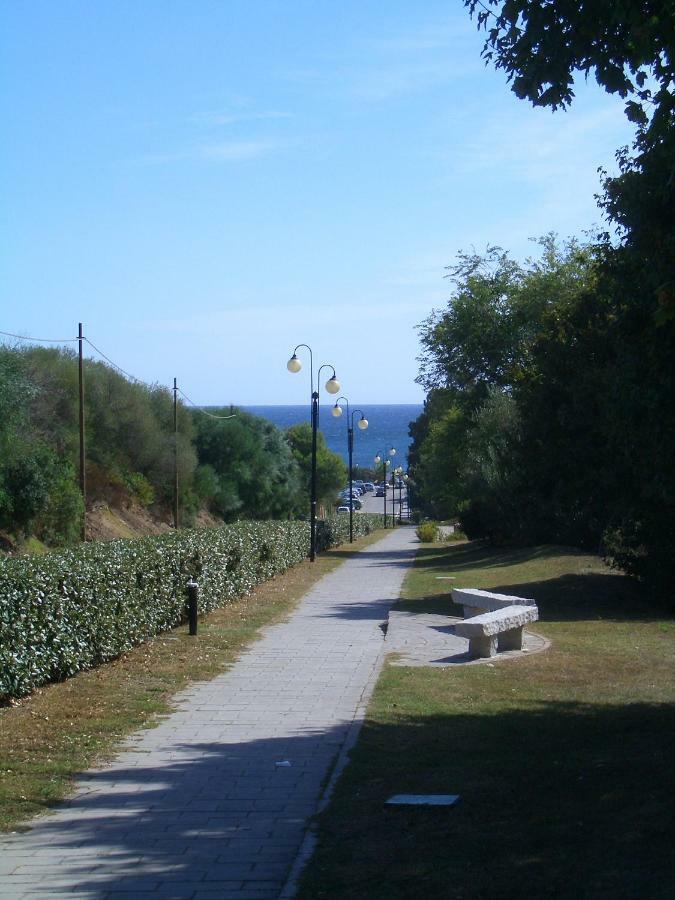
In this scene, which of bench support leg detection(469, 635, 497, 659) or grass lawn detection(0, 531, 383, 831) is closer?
grass lawn detection(0, 531, 383, 831)

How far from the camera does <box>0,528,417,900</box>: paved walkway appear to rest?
507cm

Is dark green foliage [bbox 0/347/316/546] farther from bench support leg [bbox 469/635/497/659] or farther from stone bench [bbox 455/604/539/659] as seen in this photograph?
bench support leg [bbox 469/635/497/659]

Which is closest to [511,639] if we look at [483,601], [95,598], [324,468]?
[483,601]

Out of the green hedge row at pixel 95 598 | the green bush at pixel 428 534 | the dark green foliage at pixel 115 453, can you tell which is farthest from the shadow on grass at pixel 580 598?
the green bush at pixel 428 534

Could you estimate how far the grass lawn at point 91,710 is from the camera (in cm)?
677

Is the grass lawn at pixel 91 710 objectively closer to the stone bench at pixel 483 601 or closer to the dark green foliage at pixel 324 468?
the stone bench at pixel 483 601

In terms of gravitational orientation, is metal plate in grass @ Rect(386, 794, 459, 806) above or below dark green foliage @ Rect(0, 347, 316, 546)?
below

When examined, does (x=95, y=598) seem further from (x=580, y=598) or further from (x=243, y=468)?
(x=243, y=468)

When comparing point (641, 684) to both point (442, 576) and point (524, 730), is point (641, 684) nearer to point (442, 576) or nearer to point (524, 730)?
point (524, 730)

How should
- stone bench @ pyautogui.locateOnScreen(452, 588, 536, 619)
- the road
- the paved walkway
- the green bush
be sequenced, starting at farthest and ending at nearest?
1. the road
2. the green bush
3. stone bench @ pyautogui.locateOnScreen(452, 588, 536, 619)
4. the paved walkway

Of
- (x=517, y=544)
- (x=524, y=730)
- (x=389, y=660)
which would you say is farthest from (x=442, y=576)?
(x=524, y=730)

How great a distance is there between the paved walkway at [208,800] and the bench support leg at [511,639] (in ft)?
6.93

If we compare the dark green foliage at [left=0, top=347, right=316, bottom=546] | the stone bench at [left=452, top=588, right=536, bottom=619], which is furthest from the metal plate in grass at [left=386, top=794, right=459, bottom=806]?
the dark green foliage at [left=0, top=347, right=316, bottom=546]

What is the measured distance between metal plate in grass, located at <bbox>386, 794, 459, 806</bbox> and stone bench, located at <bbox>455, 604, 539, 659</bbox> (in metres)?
5.87
